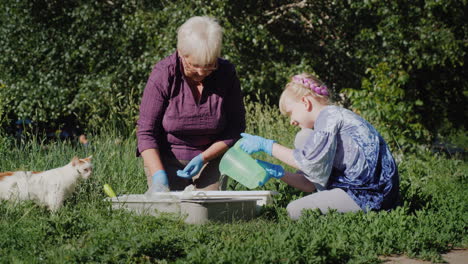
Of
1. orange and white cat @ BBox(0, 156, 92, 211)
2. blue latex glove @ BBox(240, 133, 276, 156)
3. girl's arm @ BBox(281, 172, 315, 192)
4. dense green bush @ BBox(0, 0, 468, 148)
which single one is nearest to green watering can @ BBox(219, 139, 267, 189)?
blue latex glove @ BBox(240, 133, 276, 156)

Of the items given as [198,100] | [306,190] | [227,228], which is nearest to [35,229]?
[227,228]

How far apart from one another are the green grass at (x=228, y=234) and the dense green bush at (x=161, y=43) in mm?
4019

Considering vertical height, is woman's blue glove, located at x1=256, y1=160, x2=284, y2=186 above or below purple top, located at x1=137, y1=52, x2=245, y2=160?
below

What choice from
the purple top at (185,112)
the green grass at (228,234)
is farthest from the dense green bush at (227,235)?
the purple top at (185,112)

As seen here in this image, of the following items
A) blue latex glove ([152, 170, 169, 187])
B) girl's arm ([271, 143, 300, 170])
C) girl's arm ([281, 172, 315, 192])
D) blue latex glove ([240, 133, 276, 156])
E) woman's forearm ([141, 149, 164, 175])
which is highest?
blue latex glove ([240, 133, 276, 156])

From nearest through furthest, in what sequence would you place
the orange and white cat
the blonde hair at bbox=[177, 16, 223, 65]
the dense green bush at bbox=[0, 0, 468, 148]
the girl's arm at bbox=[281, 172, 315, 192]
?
the blonde hair at bbox=[177, 16, 223, 65], the orange and white cat, the girl's arm at bbox=[281, 172, 315, 192], the dense green bush at bbox=[0, 0, 468, 148]

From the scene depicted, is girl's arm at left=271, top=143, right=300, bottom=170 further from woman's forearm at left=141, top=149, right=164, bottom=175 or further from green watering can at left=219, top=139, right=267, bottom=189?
woman's forearm at left=141, top=149, right=164, bottom=175

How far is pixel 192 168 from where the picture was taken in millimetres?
4020

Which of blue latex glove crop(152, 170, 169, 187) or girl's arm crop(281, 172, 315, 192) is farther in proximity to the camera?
girl's arm crop(281, 172, 315, 192)

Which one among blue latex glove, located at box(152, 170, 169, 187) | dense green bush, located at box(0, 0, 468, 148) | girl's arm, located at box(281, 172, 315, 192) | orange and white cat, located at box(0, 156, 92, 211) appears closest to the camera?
blue latex glove, located at box(152, 170, 169, 187)

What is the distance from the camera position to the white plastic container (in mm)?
3537

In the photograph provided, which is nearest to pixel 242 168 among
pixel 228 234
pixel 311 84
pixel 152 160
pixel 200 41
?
pixel 228 234

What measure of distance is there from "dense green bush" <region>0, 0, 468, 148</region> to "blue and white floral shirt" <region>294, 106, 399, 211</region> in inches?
164

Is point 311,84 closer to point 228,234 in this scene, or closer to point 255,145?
point 255,145
